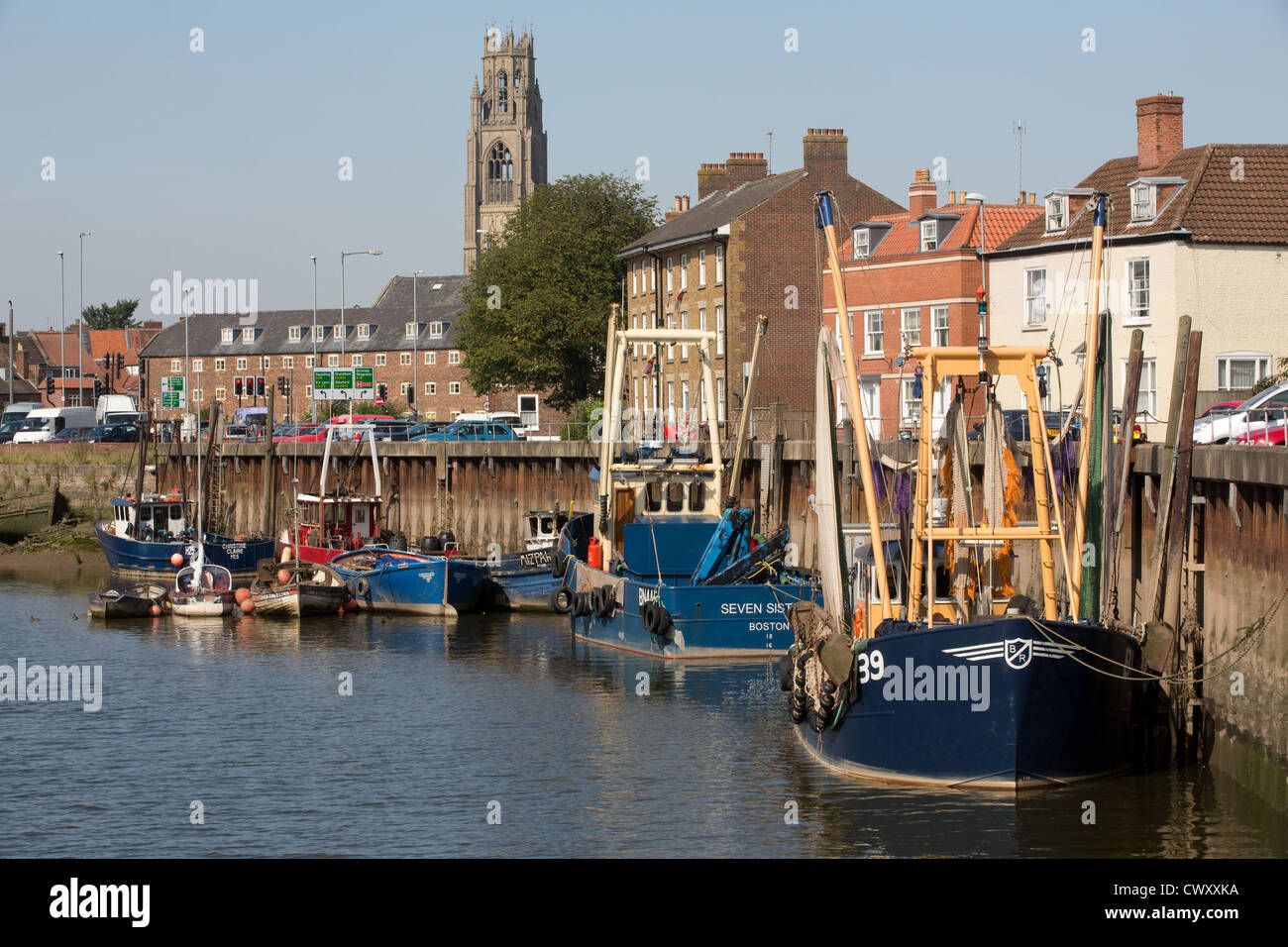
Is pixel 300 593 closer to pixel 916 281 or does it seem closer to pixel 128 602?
pixel 128 602

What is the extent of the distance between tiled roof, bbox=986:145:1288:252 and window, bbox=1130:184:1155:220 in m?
0.23

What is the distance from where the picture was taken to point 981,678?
1717 cm

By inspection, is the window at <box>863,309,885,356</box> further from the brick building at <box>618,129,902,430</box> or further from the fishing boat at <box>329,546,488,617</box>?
the fishing boat at <box>329,546,488,617</box>

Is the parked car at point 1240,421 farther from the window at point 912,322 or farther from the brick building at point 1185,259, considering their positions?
the window at point 912,322

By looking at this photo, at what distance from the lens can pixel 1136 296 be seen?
4375 centimetres

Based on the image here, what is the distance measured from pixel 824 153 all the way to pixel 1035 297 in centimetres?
1564

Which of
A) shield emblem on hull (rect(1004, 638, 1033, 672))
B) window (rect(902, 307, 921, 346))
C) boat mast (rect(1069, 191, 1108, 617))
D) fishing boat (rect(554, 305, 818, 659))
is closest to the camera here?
shield emblem on hull (rect(1004, 638, 1033, 672))

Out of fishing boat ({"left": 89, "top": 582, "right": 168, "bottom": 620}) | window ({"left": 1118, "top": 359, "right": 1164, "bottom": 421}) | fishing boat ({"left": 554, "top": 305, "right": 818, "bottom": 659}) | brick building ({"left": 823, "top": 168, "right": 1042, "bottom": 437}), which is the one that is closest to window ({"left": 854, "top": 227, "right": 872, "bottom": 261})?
brick building ({"left": 823, "top": 168, "right": 1042, "bottom": 437})

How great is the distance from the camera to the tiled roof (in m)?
42.6

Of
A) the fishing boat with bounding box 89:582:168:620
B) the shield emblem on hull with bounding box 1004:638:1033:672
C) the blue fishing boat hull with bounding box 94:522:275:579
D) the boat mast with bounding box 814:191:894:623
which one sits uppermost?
the boat mast with bounding box 814:191:894:623

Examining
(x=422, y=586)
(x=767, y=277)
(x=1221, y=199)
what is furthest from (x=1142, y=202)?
(x=422, y=586)

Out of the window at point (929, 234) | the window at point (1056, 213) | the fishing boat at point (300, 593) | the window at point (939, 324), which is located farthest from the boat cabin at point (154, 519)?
the window at point (1056, 213)
